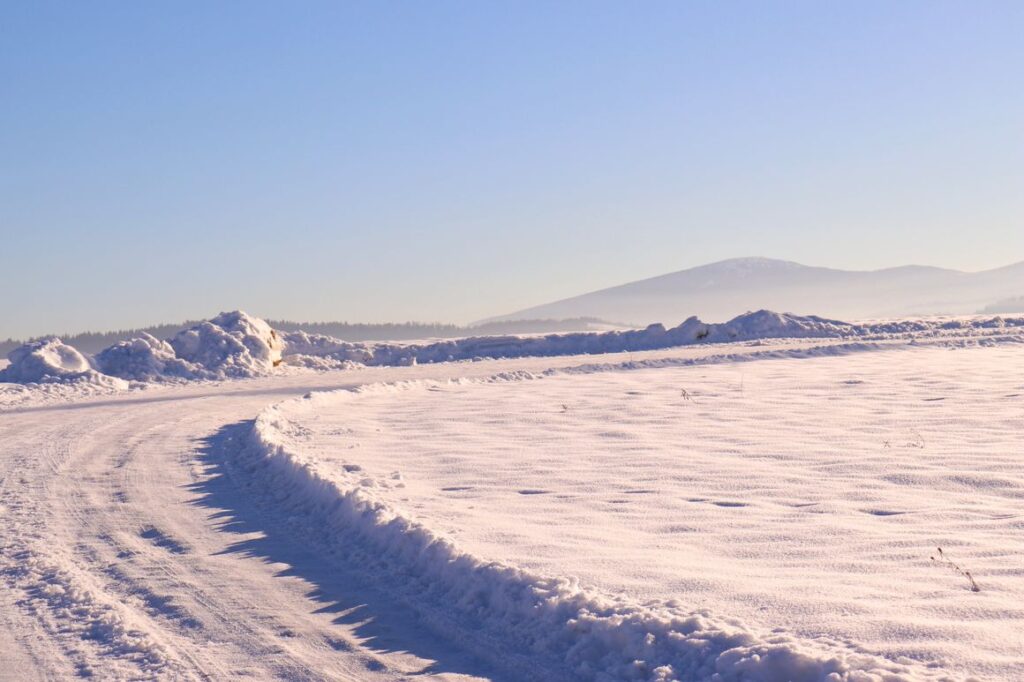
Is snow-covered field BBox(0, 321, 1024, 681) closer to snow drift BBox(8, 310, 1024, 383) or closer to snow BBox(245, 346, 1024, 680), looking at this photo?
snow BBox(245, 346, 1024, 680)

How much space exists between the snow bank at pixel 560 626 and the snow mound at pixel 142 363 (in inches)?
749

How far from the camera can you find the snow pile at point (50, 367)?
2316cm

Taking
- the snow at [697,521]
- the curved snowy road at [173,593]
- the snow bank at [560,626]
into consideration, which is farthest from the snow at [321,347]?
the snow bank at [560,626]

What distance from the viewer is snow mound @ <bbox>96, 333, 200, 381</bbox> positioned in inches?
975

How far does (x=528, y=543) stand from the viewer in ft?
21.1

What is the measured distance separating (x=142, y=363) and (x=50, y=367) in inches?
88.8

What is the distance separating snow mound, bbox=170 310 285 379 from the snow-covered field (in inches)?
454

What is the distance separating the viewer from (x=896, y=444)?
10234 mm

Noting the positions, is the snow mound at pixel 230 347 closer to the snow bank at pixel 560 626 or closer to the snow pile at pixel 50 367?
the snow pile at pixel 50 367

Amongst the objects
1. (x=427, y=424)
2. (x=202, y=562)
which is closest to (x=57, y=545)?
(x=202, y=562)

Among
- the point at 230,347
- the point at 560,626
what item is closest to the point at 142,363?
the point at 230,347

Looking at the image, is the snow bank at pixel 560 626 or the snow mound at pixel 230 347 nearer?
the snow bank at pixel 560 626

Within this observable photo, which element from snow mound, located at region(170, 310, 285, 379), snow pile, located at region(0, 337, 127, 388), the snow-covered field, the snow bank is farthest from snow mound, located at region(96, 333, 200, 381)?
the snow bank

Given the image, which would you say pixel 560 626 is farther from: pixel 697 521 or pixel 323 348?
pixel 323 348
